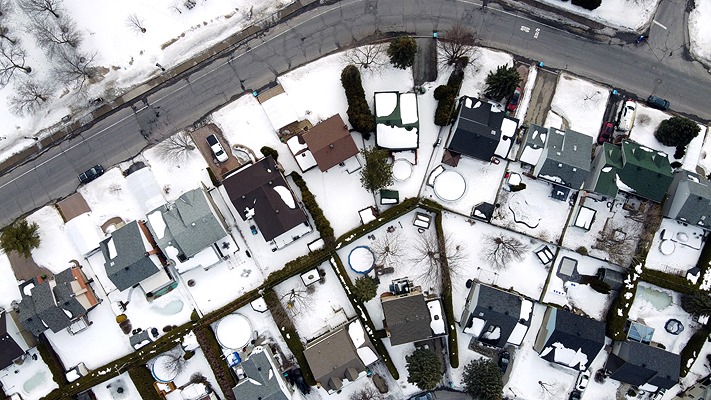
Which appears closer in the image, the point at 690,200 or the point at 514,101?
the point at 690,200

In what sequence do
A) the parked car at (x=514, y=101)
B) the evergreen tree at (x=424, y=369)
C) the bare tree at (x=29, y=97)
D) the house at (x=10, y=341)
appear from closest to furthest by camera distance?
the evergreen tree at (x=424, y=369), the house at (x=10, y=341), the parked car at (x=514, y=101), the bare tree at (x=29, y=97)

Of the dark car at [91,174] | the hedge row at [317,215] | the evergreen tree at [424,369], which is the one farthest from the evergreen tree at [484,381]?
the dark car at [91,174]

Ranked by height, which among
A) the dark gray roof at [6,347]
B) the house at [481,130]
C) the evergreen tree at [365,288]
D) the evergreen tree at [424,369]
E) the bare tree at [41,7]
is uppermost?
the bare tree at [41,7]

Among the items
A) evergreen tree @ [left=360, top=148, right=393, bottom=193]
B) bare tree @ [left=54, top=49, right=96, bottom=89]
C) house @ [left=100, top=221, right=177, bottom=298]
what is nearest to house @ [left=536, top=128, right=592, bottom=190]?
evergreen tree @ [left=360, top=148, right=393, bottom=193]

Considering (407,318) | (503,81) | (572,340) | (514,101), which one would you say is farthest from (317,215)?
(572,340)

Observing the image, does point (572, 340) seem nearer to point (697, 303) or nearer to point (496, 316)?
point (496, 316)

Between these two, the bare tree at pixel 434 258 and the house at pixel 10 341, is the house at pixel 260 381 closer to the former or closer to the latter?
the bare tree at pixel 434 258

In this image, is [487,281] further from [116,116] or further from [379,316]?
[116,116]
